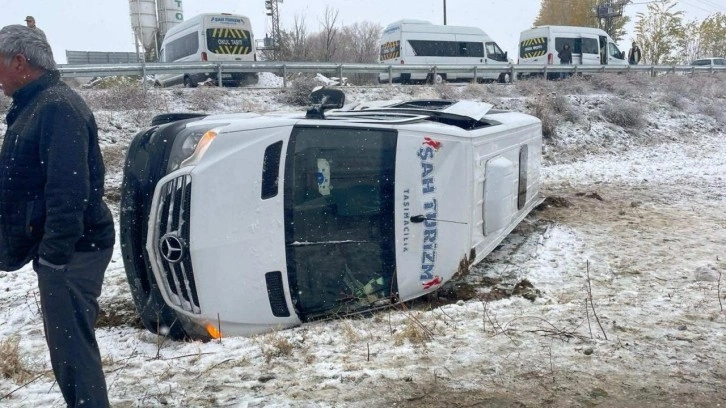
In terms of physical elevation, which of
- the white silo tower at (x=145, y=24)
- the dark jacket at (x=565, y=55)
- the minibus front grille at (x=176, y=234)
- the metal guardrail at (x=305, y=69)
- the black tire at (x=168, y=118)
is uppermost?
the white silo tower at (x=145, y=24)

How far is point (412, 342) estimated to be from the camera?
3.62 metres

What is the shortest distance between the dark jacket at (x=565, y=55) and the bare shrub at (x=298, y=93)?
46.1 ft

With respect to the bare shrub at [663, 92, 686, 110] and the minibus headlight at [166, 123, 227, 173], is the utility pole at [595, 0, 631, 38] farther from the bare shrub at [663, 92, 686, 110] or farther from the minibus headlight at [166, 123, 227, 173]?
the minibus headlight at [166, 123, 227, 173]

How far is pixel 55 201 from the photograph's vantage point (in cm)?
238

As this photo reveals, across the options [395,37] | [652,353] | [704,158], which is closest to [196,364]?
[652,353]

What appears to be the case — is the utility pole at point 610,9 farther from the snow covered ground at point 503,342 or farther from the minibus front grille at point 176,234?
the minibus front grille at point 176,234

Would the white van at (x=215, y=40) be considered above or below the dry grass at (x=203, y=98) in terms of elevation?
above

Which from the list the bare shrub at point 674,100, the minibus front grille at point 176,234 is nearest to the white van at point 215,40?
the bare shrub at point 674,100

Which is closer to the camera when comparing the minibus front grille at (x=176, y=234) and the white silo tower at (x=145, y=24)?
the minibus front grille at (x=176, y=234)

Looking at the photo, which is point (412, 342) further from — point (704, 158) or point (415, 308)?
point (704, 158)

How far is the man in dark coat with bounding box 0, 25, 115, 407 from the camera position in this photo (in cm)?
242

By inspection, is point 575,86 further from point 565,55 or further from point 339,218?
point 339,218

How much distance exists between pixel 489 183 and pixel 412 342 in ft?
6.69

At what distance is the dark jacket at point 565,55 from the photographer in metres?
24.2
